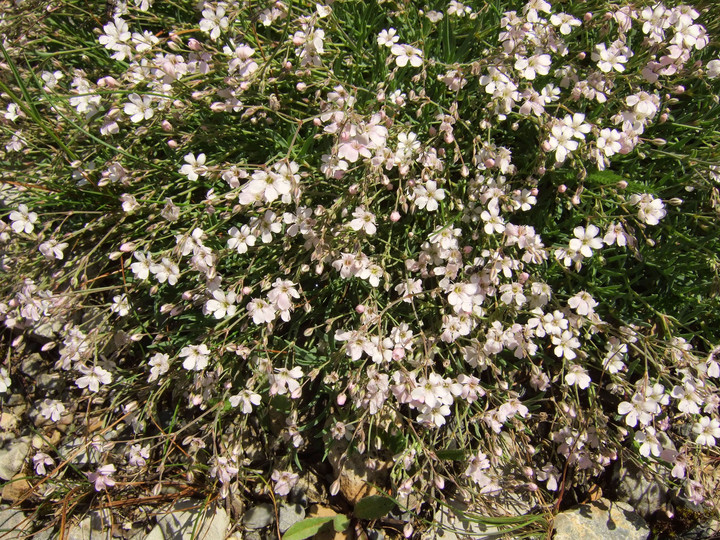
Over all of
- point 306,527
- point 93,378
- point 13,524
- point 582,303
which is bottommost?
point 13,524

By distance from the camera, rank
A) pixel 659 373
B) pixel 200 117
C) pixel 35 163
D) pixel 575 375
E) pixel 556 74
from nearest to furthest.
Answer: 1. pixel 659 373
2. pixel 575 375
3. pixel 556 74
4. pixel 200 117
5. pixel 35 163

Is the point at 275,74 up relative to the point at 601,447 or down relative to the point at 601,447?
up

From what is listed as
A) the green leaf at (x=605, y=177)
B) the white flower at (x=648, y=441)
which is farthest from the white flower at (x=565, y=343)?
the green leaf at (x=605, y=177)

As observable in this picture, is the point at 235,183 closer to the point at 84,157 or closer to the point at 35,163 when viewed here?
the point at 84,157

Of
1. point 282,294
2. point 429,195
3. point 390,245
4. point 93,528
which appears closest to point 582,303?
point 429,195

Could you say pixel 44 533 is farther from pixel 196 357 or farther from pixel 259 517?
pixel 196 357

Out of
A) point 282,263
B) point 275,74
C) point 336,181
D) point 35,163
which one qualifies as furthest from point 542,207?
point 35,163
